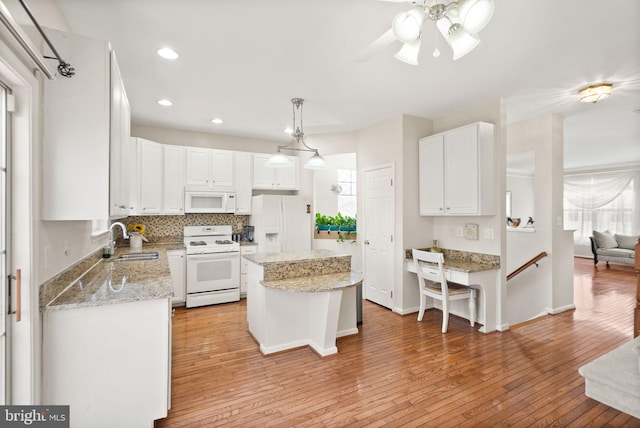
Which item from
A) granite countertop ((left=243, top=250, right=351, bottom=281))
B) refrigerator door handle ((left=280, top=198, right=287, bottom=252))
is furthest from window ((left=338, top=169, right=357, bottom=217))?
granite countertop ((left=243, top=250, right=351, bottom=281))

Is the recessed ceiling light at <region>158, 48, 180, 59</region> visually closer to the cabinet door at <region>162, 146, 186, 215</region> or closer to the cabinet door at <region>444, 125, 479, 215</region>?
the cabinet door at <region>162, 146, 186, 215</region>

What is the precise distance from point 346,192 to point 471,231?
3.50m

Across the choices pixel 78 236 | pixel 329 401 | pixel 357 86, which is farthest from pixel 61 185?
pixel 357 86

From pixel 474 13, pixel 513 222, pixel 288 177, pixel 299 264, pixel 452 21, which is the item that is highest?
pixel 452 21

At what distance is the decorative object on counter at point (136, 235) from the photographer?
4352 millimetres

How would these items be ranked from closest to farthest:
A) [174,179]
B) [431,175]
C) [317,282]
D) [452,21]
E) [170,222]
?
[452,21], [317,282], [431,175], [174,179], [170,222]

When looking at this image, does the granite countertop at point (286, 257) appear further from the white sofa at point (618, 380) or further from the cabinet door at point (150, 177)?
the white sofa at point (618, 380)

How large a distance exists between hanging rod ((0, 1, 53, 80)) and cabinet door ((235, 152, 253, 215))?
11.6 feet

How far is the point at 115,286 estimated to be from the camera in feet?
6.83

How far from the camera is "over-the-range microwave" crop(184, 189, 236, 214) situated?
468 cm

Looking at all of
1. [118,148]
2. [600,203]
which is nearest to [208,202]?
[118,148]

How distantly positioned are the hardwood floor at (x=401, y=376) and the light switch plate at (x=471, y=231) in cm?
106

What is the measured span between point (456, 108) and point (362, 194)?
1.70 metres

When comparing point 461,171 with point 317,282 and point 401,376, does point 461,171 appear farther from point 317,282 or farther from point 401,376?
point 401,376
